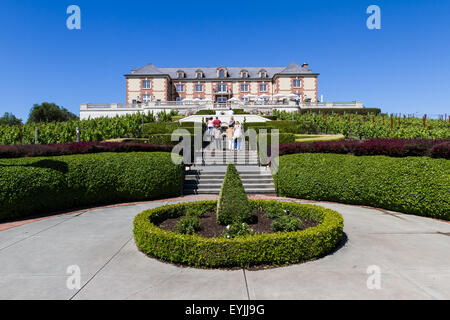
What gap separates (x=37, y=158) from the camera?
8.93 m

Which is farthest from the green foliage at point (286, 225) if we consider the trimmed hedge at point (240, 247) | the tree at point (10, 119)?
the tree at point (10, 119)

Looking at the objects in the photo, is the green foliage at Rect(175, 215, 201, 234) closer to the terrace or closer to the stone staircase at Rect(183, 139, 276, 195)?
the stone staircase at Rect(183, 139, 276, 195)

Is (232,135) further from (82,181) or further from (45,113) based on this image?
(45,113)

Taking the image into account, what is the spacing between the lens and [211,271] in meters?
4.21

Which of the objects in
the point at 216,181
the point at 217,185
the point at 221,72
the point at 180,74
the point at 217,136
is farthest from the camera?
the point at 180,74

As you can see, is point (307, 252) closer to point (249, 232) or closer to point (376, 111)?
point (249, 232)

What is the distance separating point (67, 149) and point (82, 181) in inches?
76.8

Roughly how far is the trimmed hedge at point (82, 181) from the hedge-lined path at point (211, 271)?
1523mm

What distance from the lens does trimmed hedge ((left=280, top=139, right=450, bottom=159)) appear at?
25.8 ft

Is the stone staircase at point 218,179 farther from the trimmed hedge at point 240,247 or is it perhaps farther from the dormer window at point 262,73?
the dormer window at point 262,73

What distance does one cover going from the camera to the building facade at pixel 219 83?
56.6 m

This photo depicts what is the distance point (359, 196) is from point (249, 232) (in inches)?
208

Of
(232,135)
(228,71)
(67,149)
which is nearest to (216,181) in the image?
(67,149)

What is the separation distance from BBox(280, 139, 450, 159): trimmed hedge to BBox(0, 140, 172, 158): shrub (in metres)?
5.63
